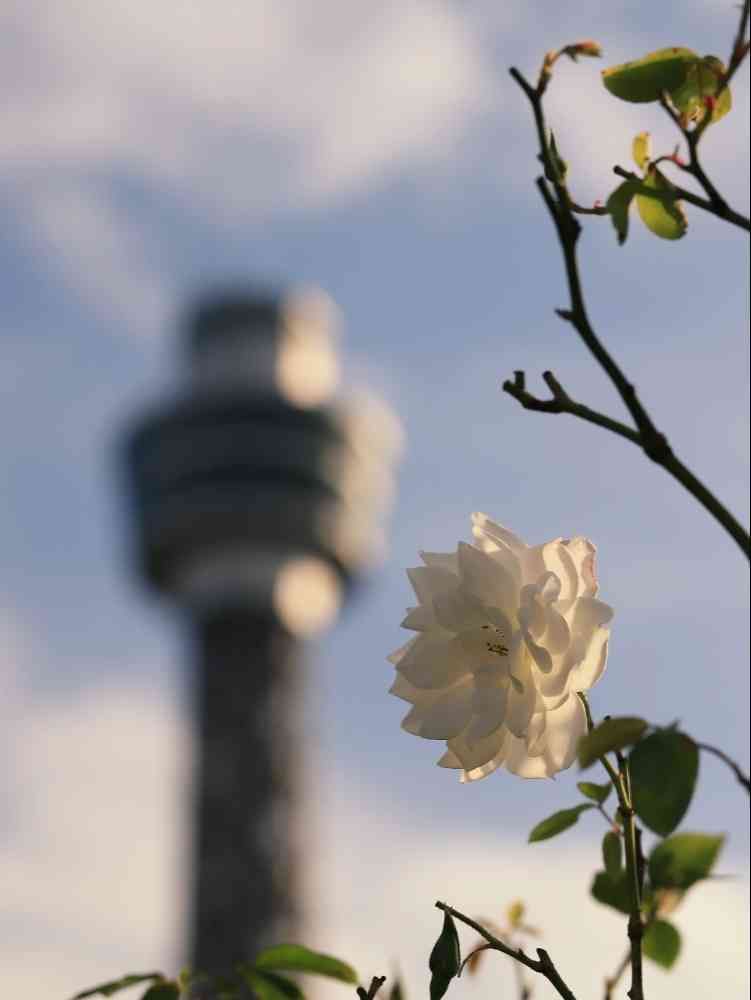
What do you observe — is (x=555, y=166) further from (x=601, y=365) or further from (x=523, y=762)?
(x=523, y=762)

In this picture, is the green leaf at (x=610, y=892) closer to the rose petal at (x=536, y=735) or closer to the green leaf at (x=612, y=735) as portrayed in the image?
the rose petal at (x=536, y=735)

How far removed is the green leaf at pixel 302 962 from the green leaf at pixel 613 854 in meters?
0.45

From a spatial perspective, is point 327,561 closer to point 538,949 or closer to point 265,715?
point 265,715

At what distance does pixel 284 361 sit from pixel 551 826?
74.3 m

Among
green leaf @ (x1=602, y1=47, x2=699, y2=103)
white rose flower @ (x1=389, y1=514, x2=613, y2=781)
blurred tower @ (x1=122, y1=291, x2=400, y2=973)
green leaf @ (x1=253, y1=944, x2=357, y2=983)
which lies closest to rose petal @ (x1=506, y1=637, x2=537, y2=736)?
white rose flower @ (x1=389, y1=514, x2=613, y2=781)

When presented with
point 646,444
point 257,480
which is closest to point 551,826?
point 646,444

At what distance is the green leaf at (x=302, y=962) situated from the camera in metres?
2.01

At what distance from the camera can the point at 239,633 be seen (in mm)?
76312

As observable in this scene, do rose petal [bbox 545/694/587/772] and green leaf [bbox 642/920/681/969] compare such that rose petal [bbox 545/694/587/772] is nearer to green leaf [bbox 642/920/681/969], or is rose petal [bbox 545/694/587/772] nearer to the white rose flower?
the white rose flower

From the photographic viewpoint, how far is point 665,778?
133 centimetres

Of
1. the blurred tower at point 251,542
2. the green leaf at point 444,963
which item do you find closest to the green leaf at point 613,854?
the green leaf at point 444,963

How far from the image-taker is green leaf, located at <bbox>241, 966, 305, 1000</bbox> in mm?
2014

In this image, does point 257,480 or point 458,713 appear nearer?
point 458,713

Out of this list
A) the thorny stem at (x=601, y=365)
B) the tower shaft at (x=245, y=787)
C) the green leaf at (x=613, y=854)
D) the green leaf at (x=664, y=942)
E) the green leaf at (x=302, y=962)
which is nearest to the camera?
the thorny stem at (x=601, y=365)
